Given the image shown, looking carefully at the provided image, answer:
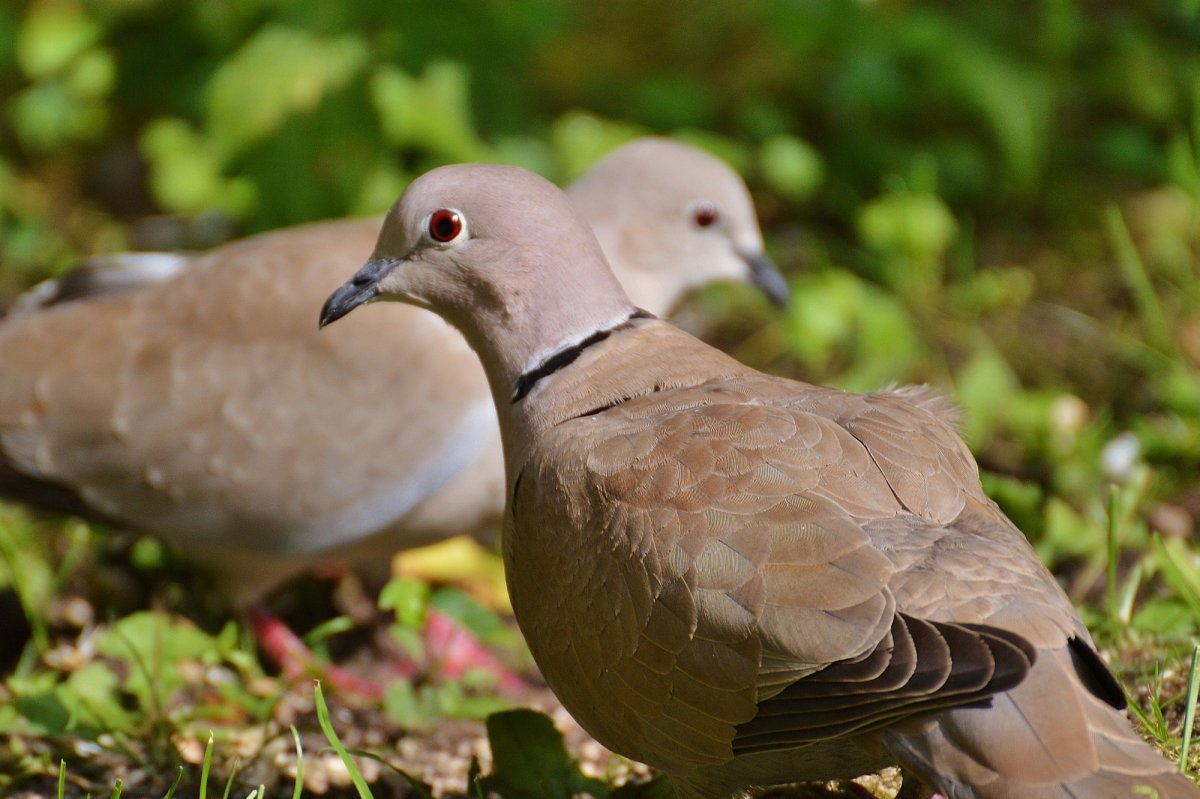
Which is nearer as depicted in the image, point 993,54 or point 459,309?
point 459,309

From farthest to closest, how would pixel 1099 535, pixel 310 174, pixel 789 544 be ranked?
1. pixel 310 174
2. pixel 1099 535
3. pixel 789 544

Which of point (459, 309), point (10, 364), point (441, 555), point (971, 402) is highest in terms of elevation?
point (459, 309)

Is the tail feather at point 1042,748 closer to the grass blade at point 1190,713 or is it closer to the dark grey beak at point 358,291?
the grass blade at point 1190,713

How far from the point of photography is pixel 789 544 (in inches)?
82.1

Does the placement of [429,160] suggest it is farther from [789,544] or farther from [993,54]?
[789,544]

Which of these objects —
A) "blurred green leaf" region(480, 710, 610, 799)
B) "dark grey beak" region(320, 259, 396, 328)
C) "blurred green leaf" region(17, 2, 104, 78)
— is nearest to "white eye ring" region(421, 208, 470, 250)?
"dark grey beak" region(320, 259, 396, 328)

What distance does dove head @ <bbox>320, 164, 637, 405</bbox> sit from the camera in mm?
2729

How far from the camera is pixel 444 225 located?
2.80 metres

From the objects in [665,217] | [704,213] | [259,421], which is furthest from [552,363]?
[704,213]

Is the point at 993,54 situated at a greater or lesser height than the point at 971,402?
greater

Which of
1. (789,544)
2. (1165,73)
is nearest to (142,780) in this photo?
(789,544)

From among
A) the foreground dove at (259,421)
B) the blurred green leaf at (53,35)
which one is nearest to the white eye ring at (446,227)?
the foreground dove at (259,421)

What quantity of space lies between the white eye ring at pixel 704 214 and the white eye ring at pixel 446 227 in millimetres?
1525

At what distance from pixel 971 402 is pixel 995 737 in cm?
252
